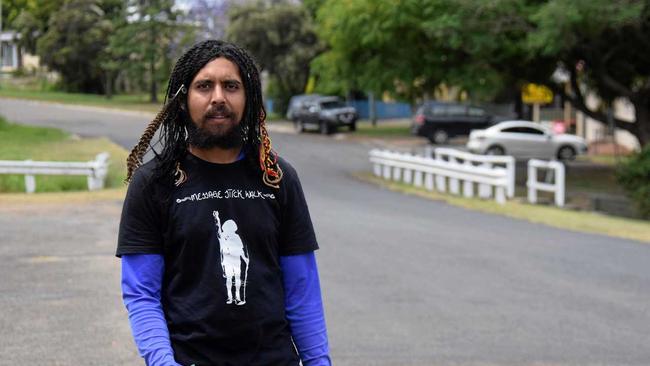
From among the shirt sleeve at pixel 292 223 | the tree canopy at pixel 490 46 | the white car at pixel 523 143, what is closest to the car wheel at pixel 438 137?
the white car at pixel 523 143

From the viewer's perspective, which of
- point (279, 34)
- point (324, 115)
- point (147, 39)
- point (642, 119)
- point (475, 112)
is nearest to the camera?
point (642, 119)

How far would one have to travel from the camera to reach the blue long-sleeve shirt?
3127 millimetres

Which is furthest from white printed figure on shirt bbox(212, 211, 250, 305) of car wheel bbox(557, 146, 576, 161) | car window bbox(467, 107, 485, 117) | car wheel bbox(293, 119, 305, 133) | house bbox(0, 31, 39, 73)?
house bbox(0, 31, 39, 73)

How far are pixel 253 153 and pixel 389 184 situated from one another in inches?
943

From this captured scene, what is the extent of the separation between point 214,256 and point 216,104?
1.52 feet

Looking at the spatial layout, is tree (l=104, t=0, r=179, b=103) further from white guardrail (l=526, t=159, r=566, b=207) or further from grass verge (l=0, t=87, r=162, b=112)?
white guardrail (l=526, t=159, r=566, b=207)

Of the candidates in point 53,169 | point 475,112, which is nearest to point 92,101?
point 475,112

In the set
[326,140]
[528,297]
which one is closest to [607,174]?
[326,140]

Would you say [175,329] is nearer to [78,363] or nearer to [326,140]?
[78,363]

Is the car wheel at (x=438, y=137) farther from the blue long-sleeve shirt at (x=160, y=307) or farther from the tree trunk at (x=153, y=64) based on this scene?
the blue long-sleeve shirt at (x=160, y=307)

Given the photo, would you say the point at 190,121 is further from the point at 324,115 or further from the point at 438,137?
the point at 324,115

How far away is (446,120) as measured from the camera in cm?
4419

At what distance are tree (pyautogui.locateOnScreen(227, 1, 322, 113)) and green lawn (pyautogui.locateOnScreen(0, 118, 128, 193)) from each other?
57.9 feet

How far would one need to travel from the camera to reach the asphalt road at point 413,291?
786 centimetres
